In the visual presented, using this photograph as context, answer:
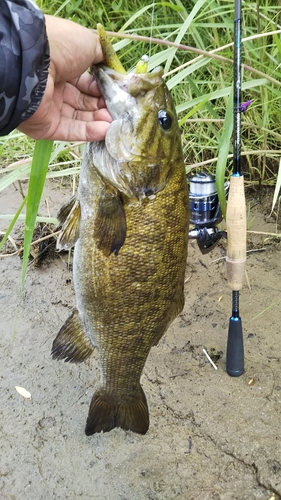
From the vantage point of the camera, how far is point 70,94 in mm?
1867

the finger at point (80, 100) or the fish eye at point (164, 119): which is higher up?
the finger at point (80, 100)

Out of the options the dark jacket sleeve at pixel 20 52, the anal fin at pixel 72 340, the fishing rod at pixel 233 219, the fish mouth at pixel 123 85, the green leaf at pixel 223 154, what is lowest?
the anal fin at pixel 72 340

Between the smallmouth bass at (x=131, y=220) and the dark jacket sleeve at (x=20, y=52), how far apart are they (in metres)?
0.21

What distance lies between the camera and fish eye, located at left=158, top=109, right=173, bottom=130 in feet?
5.60

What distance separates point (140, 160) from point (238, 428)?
4.59 feet

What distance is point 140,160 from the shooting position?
1.74 meters

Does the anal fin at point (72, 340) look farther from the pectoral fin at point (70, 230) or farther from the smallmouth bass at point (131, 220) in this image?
the pectoral fin at point (70, 230)

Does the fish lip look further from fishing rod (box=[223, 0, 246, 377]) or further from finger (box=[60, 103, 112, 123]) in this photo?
fishing rod (box=[223, 0, 246, 377])

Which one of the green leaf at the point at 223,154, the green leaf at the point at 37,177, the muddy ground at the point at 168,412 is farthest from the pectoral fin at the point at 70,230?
the muddy ground at the point at 168,412

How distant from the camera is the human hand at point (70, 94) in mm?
1586

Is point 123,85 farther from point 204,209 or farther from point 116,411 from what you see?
point 116,411

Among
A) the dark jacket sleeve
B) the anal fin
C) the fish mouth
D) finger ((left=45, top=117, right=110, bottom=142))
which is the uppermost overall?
the dark jacket sleeve

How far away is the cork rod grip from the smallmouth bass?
0.45 m

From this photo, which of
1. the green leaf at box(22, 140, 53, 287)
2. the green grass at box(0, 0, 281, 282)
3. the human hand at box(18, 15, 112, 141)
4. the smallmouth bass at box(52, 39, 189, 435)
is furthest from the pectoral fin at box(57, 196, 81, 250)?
the green grass at box(0, 0, 281, 282)
